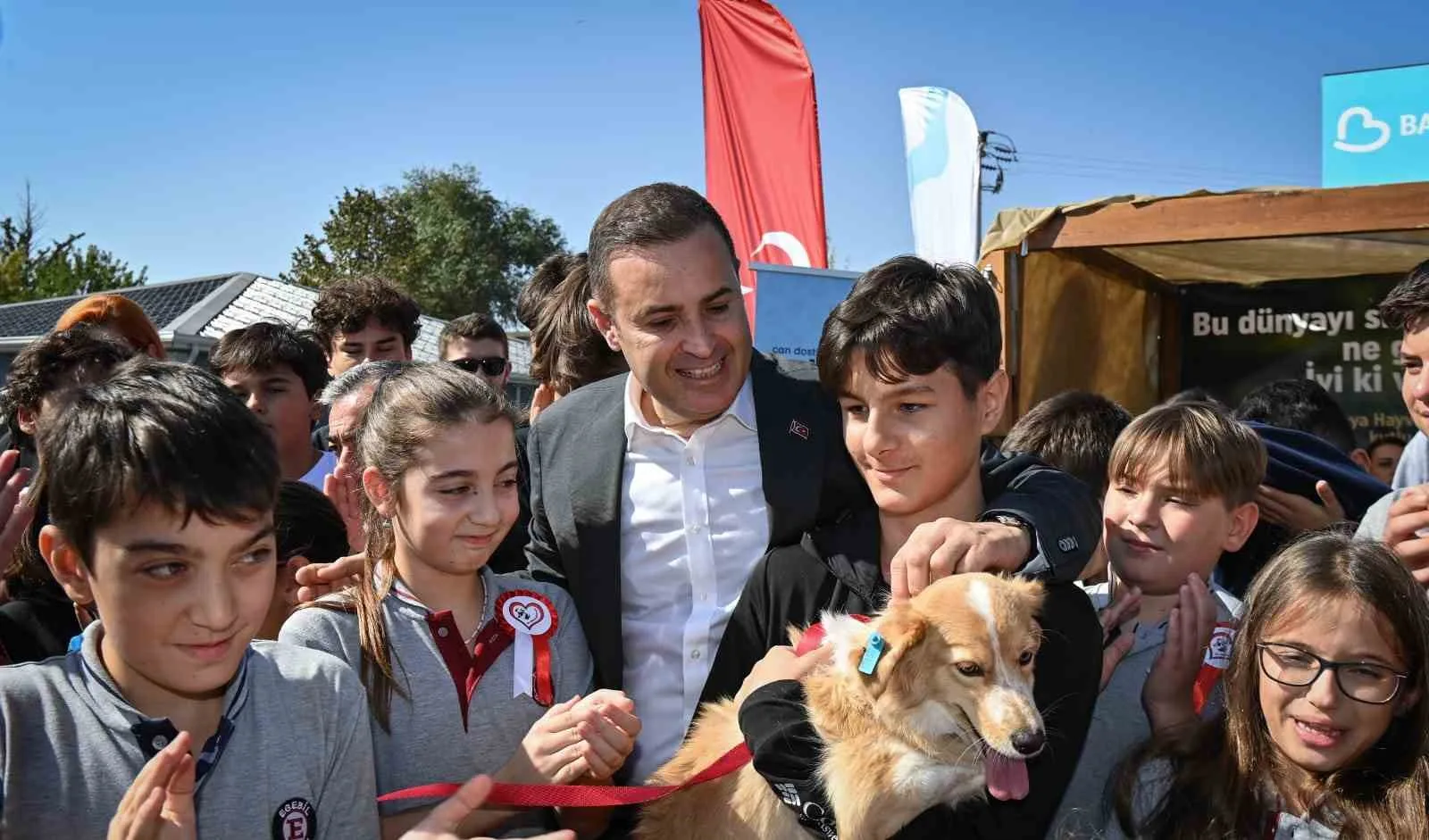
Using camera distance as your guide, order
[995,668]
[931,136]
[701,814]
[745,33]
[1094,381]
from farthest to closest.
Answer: [931,136] → [745,33] → [1094,381] → [701,814] → [995,668]

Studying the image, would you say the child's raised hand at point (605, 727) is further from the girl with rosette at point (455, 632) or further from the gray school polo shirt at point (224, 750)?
the gray school polo shirt at point (224, 750)

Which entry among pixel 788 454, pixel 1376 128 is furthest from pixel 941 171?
pixel 788 454

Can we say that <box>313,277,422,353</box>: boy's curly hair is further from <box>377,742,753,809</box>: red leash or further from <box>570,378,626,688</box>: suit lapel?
<box>377,742,753,809</box>: red leash

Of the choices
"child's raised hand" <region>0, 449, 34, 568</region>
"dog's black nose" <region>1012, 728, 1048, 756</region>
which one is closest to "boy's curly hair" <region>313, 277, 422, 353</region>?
"child's raised hand" <region>0, 449, 34, 568</region>

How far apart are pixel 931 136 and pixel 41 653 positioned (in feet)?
37.7

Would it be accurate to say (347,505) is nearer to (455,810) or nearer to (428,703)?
(428,703)

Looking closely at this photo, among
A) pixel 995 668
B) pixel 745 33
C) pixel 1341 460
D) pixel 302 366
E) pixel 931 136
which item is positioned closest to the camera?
pixel 995 668

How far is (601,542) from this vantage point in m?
3.26

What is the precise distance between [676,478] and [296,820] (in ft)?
5.09

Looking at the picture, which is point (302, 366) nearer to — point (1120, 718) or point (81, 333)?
point (81, 333)

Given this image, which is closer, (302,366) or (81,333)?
(81,333)

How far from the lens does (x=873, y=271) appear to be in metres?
3.10

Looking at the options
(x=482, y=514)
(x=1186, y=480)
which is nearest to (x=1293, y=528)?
(x=1186, y=480)

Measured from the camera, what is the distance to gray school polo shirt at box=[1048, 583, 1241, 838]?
2936 millimetres
